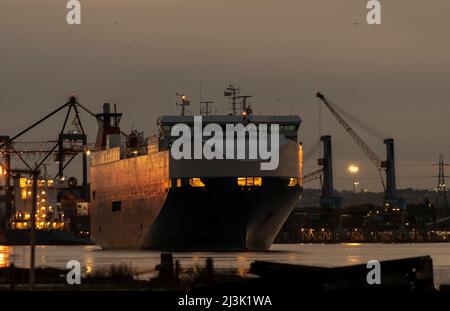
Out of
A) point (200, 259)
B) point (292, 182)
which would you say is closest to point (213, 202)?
point (292, 182)

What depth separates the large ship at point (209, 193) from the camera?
328 ft

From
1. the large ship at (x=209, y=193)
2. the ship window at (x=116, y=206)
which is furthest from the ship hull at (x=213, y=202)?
the ship window at (x=116, y=206)

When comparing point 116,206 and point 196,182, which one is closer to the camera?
point 196,182

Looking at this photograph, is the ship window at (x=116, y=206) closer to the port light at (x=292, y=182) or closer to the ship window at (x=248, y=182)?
the port light at (x=292, y=182)

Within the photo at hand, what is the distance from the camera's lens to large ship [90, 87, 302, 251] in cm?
10000

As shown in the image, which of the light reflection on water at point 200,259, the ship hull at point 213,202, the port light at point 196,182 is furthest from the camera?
the port light at point 196,182

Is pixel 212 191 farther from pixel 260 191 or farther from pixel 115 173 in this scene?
pixel 115 173

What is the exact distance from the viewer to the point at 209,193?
99.8 m

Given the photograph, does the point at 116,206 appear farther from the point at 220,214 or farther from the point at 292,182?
the point at 292,182

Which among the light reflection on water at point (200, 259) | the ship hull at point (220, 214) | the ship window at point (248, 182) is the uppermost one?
the ship window at point (248, 182)

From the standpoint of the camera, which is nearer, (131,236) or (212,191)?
(212,191)

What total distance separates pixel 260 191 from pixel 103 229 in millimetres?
29894

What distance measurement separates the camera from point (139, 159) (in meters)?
112

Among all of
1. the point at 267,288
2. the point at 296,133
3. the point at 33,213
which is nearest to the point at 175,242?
the point at 296,133
